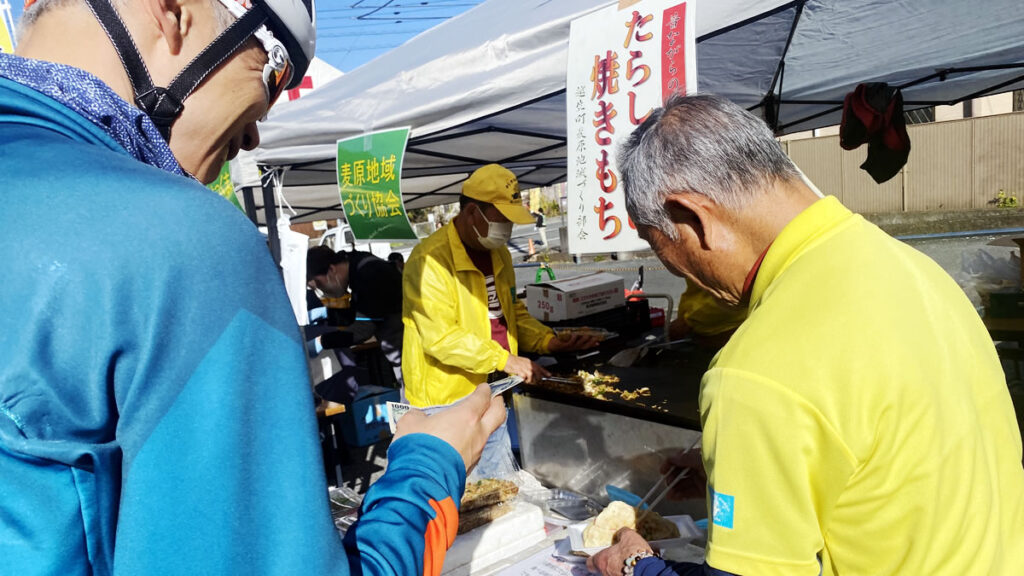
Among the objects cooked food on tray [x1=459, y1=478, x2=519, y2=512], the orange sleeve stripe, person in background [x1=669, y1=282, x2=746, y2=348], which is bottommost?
cooked food on tray [x1=459, y1=478, x2=519, y2=512]

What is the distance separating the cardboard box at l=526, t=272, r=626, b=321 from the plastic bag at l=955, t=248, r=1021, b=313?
2.53 meters

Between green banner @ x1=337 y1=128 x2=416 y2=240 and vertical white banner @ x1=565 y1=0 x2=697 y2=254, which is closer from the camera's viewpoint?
vertical white banner @ x1=565 y1=0 x2=697 y2=254

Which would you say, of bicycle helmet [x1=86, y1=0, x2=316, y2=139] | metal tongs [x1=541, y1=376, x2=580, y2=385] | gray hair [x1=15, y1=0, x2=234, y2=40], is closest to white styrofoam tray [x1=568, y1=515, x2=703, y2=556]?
metal tongs [x1=541, y1=376, x2=580, y2=385]

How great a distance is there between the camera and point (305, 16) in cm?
91

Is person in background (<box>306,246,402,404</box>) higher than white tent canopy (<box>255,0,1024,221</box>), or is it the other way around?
white tent canopy (<box>255,0,1024,221</box>)

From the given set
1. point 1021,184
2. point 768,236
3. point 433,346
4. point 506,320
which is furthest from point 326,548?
point 1021,184

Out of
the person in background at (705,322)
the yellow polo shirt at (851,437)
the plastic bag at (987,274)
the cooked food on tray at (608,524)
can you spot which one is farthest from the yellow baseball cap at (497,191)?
the plastic bag at (987,274)

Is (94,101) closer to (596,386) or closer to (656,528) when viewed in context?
(656,528)

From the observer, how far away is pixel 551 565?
186 cm

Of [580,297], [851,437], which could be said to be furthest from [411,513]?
[580,297]

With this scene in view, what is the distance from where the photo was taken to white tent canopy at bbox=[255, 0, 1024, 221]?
2891 mm

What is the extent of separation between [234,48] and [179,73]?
0.08 meters

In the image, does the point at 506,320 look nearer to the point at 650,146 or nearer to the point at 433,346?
the point at 433,346

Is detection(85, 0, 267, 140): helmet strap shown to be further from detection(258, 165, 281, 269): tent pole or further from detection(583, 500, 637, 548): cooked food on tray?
detection(258, 165, 281, 269): tent pole
